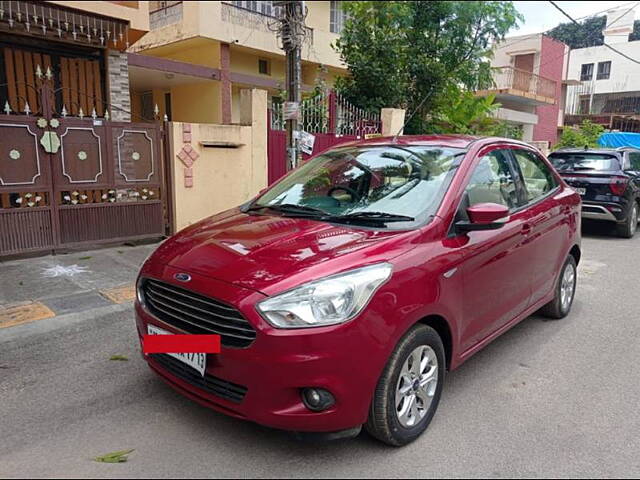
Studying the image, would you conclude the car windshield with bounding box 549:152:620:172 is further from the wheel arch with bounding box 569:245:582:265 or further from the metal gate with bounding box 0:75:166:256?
the metal gate with bounding box 0:75:166:256

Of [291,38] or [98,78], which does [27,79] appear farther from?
[291,38]

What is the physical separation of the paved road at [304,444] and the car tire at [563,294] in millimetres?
406

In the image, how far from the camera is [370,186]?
11.9ft

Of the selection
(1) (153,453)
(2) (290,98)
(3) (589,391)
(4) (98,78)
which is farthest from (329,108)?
(1) (153,453)

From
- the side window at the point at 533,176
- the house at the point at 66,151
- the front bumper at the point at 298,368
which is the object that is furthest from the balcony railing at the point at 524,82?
the front bumper at the point at 298,368

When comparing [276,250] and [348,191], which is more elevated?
[348,191]

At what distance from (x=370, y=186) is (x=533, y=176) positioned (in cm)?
165

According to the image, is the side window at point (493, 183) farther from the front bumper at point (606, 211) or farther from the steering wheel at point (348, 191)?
the front bumper at point (606, 211)

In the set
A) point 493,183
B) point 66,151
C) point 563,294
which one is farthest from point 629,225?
point 66,151

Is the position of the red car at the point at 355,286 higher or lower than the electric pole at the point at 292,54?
lower

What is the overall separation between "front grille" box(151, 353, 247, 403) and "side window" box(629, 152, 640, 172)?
9.68m

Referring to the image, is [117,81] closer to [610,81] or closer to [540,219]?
[540,219]

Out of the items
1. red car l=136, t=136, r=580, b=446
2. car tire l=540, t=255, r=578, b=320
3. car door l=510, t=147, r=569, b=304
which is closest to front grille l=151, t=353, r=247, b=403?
red car l=136, t=136, r=580, b=446

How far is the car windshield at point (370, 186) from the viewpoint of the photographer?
10.6ft
